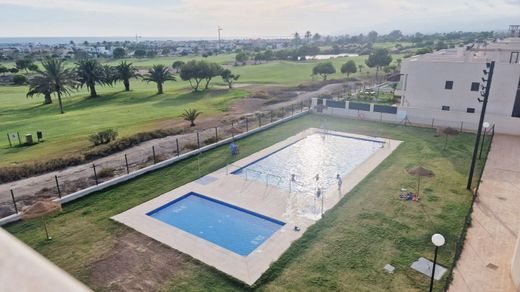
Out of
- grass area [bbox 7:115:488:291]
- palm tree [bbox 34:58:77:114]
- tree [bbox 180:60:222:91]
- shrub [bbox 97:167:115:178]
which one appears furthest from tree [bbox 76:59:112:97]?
grass area [bbox 7:115:488:291]

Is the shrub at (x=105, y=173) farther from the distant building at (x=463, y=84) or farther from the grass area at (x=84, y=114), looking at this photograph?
the distant building at (x=463, y=84)

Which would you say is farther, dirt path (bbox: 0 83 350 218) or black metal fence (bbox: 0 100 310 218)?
dirt path (bbox: 0 83 350 218)

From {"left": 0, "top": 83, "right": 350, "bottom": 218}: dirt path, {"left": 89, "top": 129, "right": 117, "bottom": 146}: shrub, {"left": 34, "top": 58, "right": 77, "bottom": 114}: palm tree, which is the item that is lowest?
{"left": 0, "top": 83, "right": 350, "bottom": 218}: dirt path

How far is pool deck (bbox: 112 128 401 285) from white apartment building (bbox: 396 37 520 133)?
1376 cm

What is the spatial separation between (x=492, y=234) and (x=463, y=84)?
72.3 ft

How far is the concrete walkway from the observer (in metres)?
12.0

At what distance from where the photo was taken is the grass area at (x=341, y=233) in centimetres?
1220

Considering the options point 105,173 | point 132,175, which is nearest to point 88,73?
point 105,173

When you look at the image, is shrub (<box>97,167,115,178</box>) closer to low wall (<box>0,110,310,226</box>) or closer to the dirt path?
the dirt path

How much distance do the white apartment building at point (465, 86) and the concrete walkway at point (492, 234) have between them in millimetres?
10752

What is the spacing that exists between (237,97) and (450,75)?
83.1ft

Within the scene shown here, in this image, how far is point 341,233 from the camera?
14.9 metres

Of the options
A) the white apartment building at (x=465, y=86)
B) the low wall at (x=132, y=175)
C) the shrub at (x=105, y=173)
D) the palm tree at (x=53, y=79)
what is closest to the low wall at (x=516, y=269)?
the low wall at (x=132, y=175)

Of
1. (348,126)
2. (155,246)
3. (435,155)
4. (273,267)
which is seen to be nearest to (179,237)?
(155,246)
